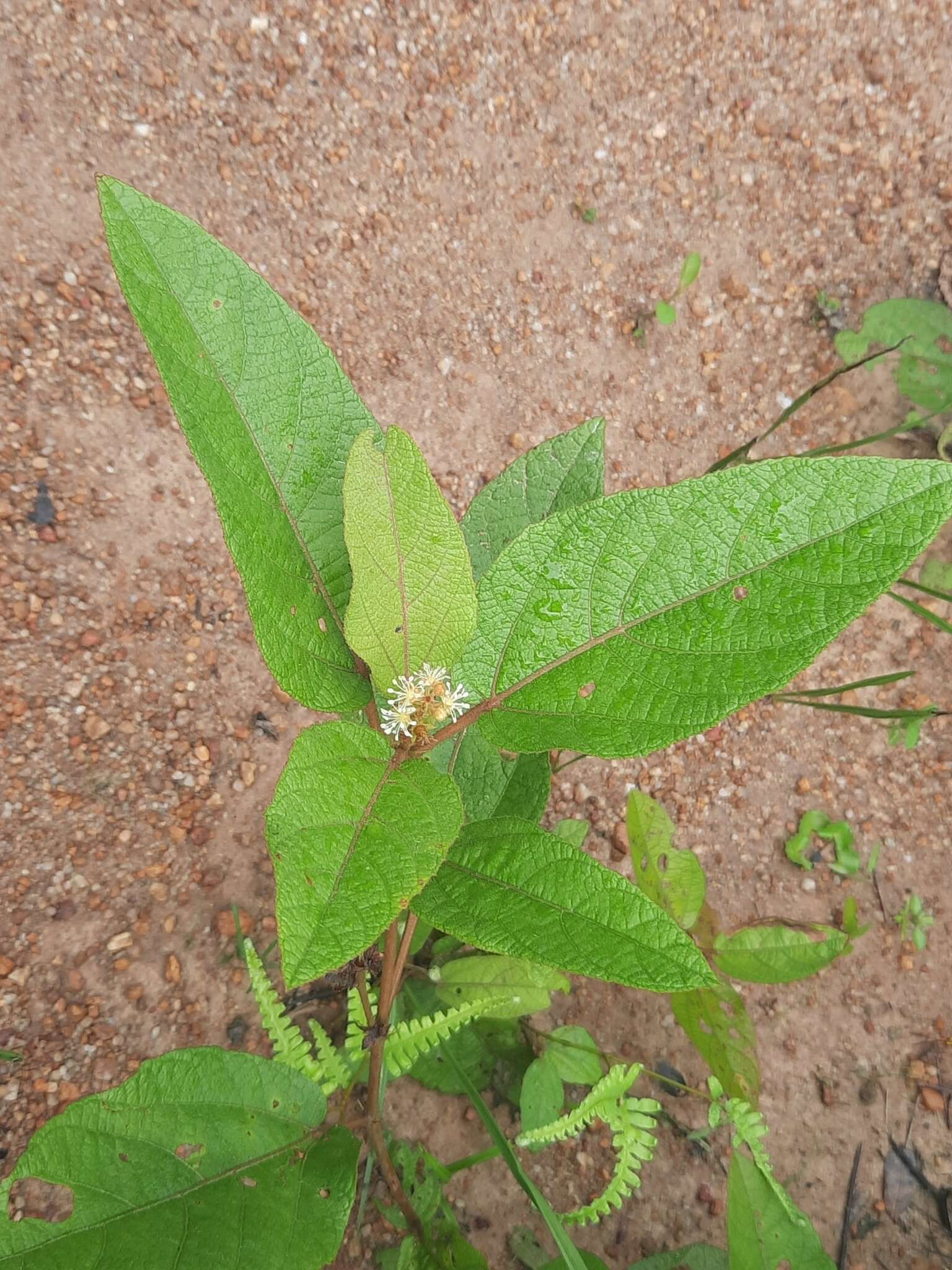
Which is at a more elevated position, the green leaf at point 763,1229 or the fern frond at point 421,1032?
the fern frond at point 421,1032

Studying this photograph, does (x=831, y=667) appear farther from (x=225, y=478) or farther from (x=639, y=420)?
(x=225, y=478)

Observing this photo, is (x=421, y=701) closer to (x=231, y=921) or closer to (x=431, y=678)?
(x=431, y=678)

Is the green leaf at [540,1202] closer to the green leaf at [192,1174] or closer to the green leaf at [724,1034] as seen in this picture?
the green leaf at [192,1174]

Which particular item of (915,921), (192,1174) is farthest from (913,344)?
(192,1174)

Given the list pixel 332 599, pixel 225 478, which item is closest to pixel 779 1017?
pixel 332 599

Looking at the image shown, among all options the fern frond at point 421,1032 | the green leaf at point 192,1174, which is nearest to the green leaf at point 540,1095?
the fern frond at point 421,1032

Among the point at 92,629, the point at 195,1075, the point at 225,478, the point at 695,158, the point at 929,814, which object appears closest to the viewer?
the point at 225,478

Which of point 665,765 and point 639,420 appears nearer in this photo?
point 665,765
